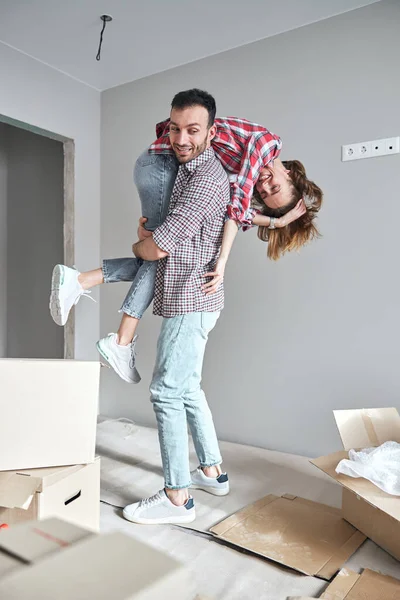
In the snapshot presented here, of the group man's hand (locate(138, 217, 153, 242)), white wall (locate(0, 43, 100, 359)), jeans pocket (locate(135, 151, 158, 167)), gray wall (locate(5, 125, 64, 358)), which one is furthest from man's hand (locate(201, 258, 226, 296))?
gray wall (locate(5, 125, 64, 358))

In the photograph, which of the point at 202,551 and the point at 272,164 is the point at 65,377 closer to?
the point at 202,551

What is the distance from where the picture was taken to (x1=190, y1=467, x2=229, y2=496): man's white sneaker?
1.99m

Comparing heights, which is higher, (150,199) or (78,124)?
(78,124)

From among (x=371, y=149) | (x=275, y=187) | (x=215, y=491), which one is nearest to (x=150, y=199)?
(x=275, y=187)

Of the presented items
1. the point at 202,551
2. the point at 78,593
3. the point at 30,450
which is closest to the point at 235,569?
the point at 202,551

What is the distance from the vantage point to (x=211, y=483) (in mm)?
2002

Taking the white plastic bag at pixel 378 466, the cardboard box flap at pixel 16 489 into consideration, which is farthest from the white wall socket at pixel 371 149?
the cardboard box flap at pixel 16 489

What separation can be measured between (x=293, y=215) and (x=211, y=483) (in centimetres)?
130

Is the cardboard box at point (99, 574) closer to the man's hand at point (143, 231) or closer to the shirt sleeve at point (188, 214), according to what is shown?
the shirt sleeve at point (188, 214)

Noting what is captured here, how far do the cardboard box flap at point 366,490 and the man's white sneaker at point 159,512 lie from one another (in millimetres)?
476

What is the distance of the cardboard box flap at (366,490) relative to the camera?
1398 millimetres

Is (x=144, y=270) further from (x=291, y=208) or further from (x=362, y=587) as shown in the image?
(x=362, y=587)

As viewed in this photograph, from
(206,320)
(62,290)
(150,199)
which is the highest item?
(150,199)

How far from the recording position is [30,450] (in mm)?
1550
